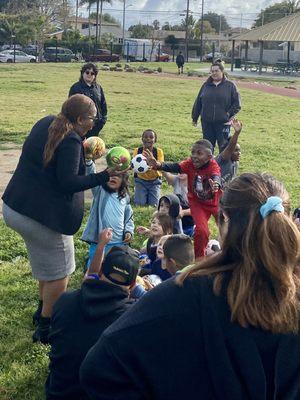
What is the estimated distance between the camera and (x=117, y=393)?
2.02 m

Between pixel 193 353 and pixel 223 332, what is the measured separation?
0.41ft

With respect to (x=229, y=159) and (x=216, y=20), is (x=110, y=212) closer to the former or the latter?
(x=229, y=159)

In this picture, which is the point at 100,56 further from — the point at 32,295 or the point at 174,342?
the point at 174,342

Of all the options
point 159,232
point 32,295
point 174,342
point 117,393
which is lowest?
point 32,295

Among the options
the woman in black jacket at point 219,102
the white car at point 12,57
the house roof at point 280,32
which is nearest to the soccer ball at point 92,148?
the woman in black jacket at point 219,102

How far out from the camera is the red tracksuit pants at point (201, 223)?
627 centimetres

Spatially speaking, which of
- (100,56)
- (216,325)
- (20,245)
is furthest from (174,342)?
(100,56)

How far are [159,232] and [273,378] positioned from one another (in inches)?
156

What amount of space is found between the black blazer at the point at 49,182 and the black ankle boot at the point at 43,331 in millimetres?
787

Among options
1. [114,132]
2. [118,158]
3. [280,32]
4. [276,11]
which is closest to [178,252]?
[118,158]

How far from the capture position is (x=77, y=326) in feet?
10.5

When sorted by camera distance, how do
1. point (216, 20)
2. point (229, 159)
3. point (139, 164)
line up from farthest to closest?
point (216, 20) < point (229, 159) < point (139, 164)

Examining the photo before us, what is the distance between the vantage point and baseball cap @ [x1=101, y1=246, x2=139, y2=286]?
318cm

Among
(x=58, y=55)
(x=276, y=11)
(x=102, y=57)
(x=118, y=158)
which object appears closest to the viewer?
(x=118, y=158)
